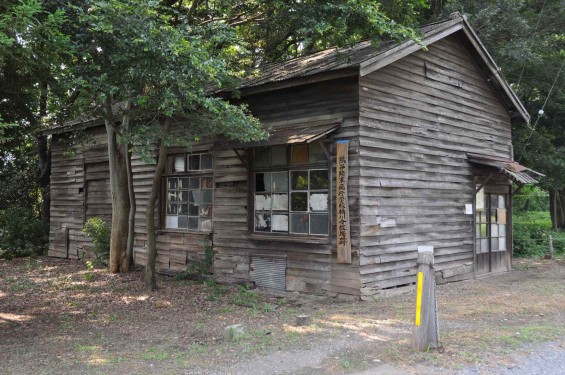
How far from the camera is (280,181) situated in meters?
10.6

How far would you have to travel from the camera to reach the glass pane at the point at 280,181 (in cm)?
1052

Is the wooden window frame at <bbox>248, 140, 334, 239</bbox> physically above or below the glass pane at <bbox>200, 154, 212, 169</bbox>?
below

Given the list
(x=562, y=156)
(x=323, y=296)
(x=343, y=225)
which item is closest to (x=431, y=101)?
(x=343, y=225)

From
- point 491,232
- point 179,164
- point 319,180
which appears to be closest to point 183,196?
point 179,164

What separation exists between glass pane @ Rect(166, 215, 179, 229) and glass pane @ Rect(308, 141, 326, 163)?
15.4 ft

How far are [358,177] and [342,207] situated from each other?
0.64 metres

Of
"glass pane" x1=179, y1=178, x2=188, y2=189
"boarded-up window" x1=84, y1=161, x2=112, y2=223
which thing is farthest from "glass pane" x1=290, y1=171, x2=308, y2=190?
"boarded-up window" x1=84, y1=161, x2=112, y2=223

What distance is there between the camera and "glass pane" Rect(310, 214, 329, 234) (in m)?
9.78

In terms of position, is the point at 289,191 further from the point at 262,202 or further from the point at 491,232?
the point at 491,232

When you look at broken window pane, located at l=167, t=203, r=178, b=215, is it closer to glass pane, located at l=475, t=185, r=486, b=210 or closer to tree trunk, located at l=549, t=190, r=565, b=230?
glass pane, located at l=475, t=185, r=486, b=210

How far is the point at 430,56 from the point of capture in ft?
36.9

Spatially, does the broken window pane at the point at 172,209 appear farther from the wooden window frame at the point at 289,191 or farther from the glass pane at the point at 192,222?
the wooden window frame at the point at 289,191

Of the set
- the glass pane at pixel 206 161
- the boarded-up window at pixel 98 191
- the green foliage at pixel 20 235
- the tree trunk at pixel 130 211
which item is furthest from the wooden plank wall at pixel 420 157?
the green foliage at pixel 20 235

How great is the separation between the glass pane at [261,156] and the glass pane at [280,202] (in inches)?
31.1
